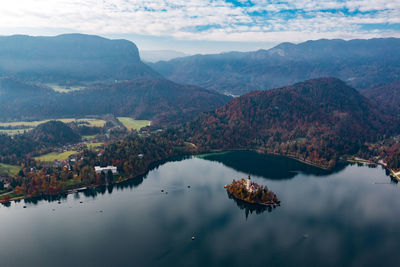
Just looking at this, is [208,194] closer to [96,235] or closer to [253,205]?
[253,205]

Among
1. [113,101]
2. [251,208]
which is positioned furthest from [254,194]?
[113,101]

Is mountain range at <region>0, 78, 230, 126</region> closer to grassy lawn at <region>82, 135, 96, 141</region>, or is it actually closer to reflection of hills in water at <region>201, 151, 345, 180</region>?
grassy lawn at <region>82, 135, 96, 141</region>

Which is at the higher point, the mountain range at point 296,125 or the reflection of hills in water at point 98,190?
the mountain range at point 296,125

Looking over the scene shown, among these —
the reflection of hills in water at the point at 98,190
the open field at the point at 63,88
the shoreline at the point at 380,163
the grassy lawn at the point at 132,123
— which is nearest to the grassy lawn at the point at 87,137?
the grassy lawn at the point at 132,123

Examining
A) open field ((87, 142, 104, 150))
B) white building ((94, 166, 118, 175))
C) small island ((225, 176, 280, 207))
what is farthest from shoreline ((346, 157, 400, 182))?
open field ((87, 142, 104, 150))

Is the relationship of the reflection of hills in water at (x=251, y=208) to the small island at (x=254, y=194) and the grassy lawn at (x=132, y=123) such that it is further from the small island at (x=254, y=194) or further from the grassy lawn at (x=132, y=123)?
the grassy lawn at (x=132, y=123)

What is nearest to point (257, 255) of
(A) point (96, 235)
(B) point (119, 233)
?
(B) point (119, 233)

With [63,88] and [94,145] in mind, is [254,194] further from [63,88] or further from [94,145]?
[63,88]
